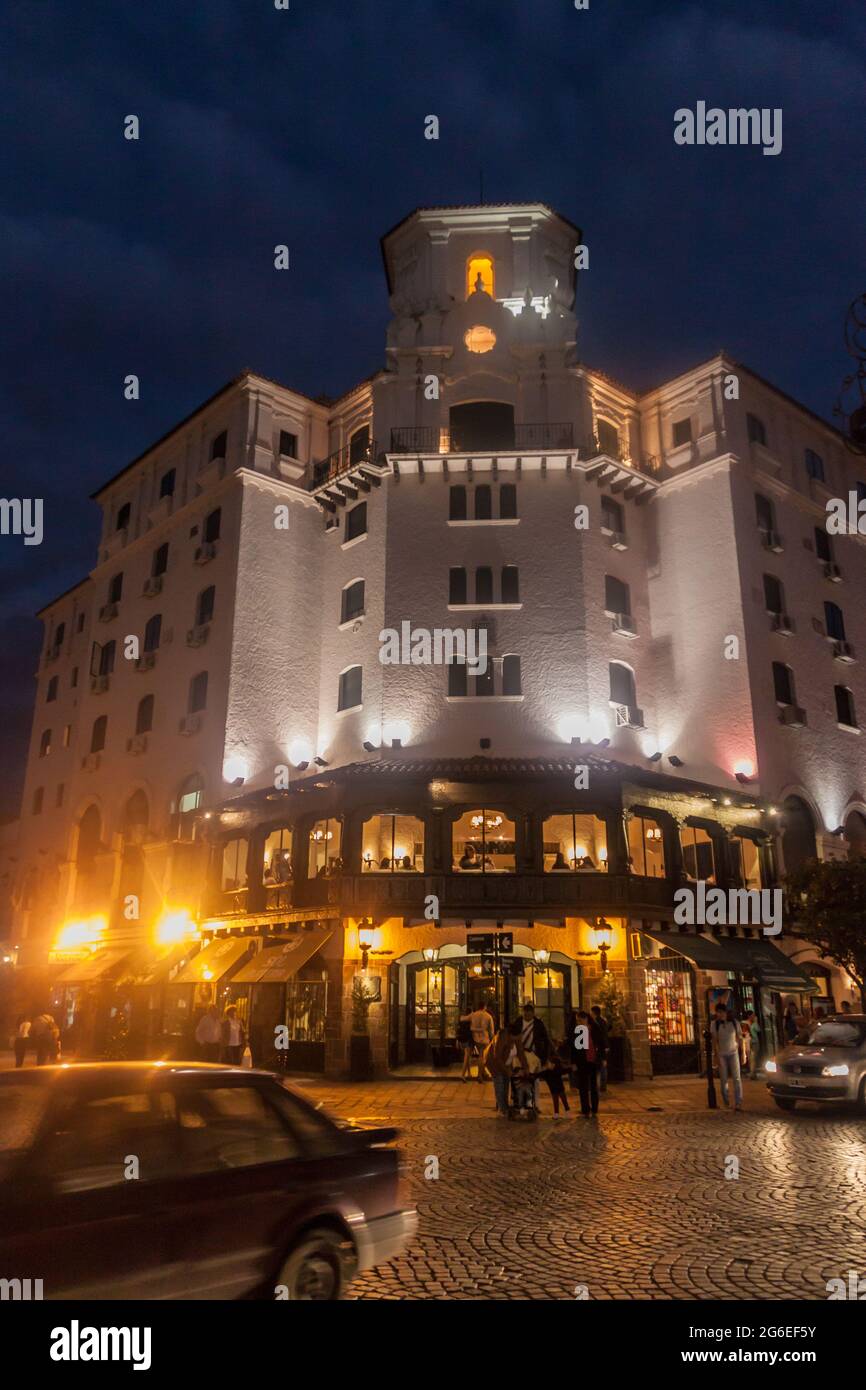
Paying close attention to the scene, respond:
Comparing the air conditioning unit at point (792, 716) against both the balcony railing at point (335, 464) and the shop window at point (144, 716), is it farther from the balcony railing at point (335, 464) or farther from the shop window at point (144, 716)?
the shop window at point (144, 716)

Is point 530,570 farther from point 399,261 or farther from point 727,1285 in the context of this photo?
point 727,1285

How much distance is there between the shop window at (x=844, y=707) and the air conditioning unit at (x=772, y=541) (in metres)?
5.28

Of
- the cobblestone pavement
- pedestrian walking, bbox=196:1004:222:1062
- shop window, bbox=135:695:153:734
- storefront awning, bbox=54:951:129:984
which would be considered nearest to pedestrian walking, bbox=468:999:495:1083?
the cobblestone pavement

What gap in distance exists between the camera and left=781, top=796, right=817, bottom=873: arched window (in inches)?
1116

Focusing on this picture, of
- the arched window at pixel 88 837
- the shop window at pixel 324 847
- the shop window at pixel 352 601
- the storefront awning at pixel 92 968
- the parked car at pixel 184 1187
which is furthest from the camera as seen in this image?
the arched window at pixel 88 837

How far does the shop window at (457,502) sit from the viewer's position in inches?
1164

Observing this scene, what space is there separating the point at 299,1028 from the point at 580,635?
1358 cm

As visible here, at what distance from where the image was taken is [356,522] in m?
31.5

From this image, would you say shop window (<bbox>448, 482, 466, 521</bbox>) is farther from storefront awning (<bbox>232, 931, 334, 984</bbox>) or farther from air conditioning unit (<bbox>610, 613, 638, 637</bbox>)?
storefront awning (<bbox>232, 931, 334, 984</bbox>)

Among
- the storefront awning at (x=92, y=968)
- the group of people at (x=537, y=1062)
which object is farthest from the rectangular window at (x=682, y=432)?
the storefront awning at (x=92, y=968)

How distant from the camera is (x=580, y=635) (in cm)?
2775

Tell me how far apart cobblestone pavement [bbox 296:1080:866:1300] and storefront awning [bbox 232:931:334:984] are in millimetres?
6550

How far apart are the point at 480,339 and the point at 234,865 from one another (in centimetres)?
1932

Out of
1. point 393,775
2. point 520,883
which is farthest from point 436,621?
point 520,883
